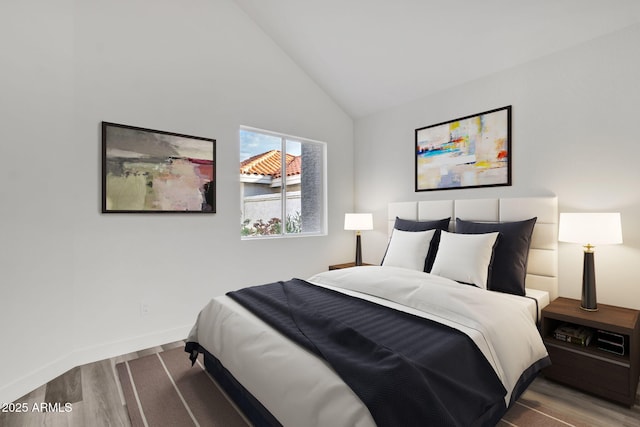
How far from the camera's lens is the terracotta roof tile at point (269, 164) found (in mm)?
3529

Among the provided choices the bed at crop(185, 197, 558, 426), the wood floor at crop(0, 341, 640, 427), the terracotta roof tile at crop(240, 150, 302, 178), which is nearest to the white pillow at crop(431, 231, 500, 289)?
the bed at crop(185, 197, 558, 426)

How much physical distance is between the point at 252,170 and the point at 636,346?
339 cm

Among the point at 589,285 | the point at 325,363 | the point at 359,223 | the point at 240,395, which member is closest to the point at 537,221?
the point at 589,285

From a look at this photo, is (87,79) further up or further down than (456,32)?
further down

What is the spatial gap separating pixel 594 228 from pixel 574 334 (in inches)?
28.2

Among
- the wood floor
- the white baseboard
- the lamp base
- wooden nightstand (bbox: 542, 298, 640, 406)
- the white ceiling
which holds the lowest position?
→ the wood floor

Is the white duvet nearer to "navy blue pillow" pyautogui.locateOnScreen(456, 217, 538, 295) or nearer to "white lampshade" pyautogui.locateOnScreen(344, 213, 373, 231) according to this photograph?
"navy blue pillow" pyautogui.locateOnScreen(456, 217, 538, 295)

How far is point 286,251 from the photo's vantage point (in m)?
3.73

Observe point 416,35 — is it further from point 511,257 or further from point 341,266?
point 341,266

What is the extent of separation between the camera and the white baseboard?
2.03 meters

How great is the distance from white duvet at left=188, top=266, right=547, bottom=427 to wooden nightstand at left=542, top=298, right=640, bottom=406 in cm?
26

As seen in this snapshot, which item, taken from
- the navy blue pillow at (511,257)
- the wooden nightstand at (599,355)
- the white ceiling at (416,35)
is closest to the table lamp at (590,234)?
the wooden nightstand at (599,355)

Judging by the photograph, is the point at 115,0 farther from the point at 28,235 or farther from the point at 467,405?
the point at 467,405

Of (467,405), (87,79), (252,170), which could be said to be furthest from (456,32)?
(87,79)
